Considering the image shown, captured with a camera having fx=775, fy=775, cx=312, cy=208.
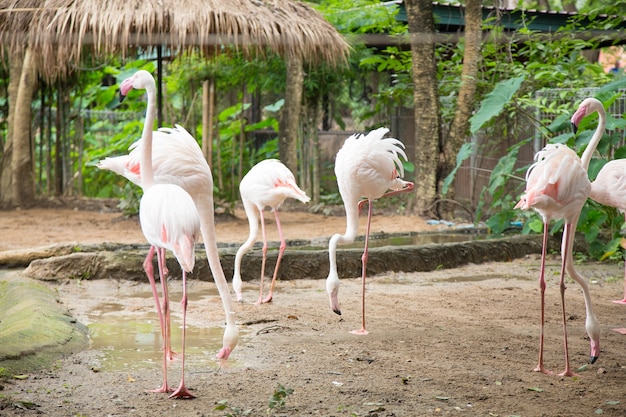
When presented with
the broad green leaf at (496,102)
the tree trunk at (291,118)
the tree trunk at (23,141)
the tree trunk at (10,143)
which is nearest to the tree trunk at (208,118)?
the tree trunk at (291,118)

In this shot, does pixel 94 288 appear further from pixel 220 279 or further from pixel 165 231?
pixel 165 231

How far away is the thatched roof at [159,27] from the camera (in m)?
9.34

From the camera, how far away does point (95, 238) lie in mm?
9086

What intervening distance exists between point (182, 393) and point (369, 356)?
1.29m

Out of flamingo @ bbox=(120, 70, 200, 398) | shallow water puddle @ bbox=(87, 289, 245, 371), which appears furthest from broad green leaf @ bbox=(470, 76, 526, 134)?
flamingo @ bbox=(120, 70, 200, 398)

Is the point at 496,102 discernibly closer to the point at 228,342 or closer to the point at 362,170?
the point at 362,170

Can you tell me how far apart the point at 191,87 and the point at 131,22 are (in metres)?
2.85

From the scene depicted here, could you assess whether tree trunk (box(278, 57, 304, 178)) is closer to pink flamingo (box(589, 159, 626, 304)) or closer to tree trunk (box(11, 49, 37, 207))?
tree trunk (box(11, 49, 37, 207))

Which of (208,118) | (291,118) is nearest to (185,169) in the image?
(208,118)

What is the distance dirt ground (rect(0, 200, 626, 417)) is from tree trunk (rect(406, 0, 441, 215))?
3.63m

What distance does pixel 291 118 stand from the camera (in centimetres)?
1238

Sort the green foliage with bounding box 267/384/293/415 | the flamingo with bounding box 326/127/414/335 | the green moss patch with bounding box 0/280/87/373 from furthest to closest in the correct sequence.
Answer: the flamingo with bounding box 326/127/414/335 → the green moss patch with bounding box 0/280/87/373 → the green foliage with bounding box 267/384/293/415

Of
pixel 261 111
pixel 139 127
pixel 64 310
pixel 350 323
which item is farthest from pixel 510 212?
pixel 261 111

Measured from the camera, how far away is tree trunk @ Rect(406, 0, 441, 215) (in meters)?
11.0
